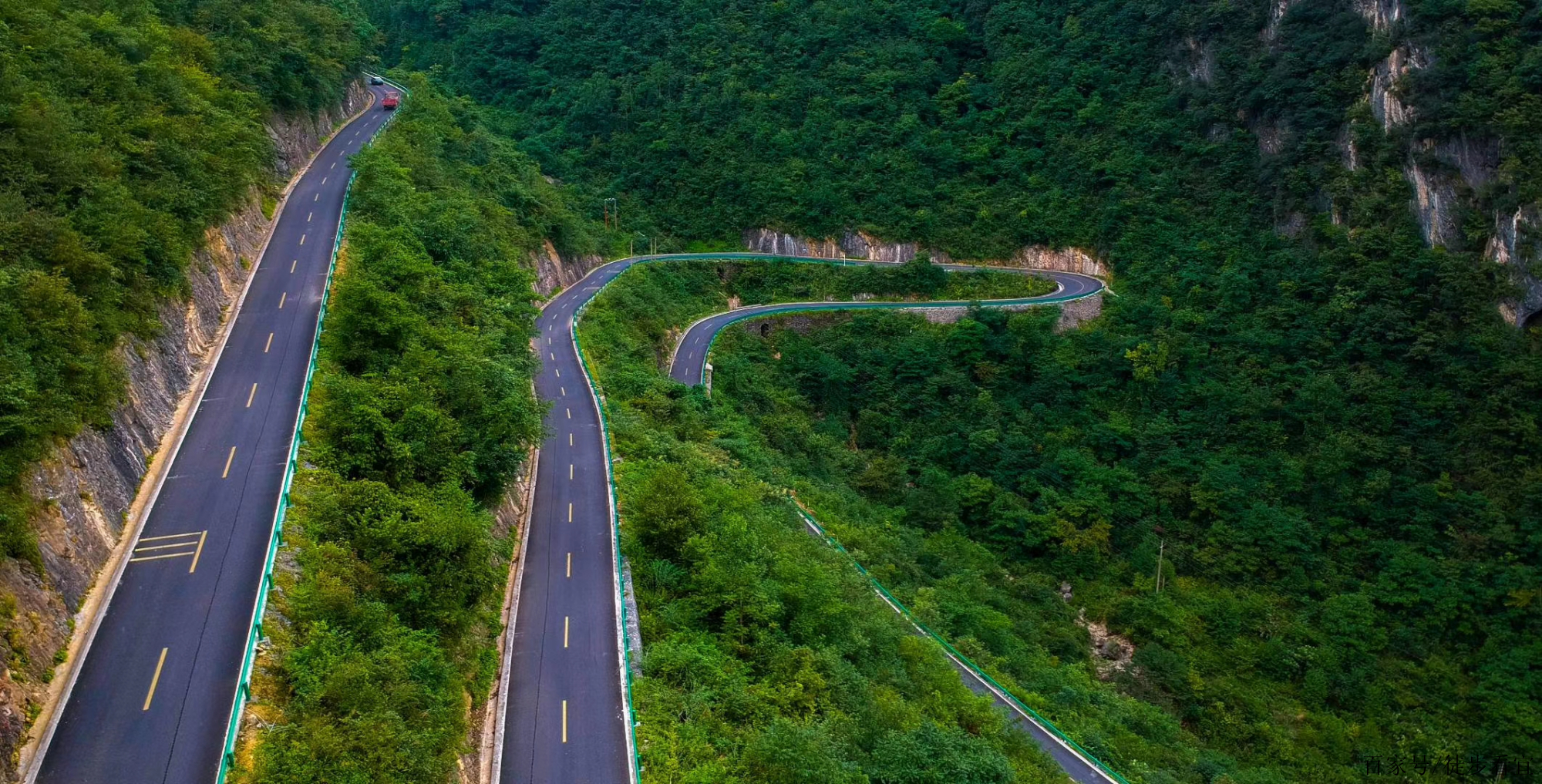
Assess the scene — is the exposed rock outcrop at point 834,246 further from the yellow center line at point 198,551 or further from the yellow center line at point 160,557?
the yellow center line at point 160,557

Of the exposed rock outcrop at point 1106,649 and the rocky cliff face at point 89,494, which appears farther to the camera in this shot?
the exposed rock outcrop at point 1106,649

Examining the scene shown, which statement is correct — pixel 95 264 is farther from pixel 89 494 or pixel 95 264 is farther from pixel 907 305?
pixel 907 305

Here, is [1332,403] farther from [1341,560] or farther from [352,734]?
[352,734]

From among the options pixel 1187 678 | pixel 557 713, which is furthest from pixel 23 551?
pixel 1187 678

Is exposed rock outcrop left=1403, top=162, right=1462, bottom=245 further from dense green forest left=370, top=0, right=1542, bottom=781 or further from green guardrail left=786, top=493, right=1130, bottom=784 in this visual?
green guardrail left=786, top=493, right=1130, bottom=784

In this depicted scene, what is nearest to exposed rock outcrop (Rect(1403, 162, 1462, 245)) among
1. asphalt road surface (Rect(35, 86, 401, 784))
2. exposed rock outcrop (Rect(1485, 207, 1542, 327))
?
exposed rock outcrop (Rect(1485, 207, 1542, 327))

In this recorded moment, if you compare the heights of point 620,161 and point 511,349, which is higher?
point 620,161

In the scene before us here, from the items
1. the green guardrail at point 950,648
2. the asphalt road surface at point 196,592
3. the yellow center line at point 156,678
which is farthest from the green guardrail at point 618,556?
the yellow center line at point 156,678
